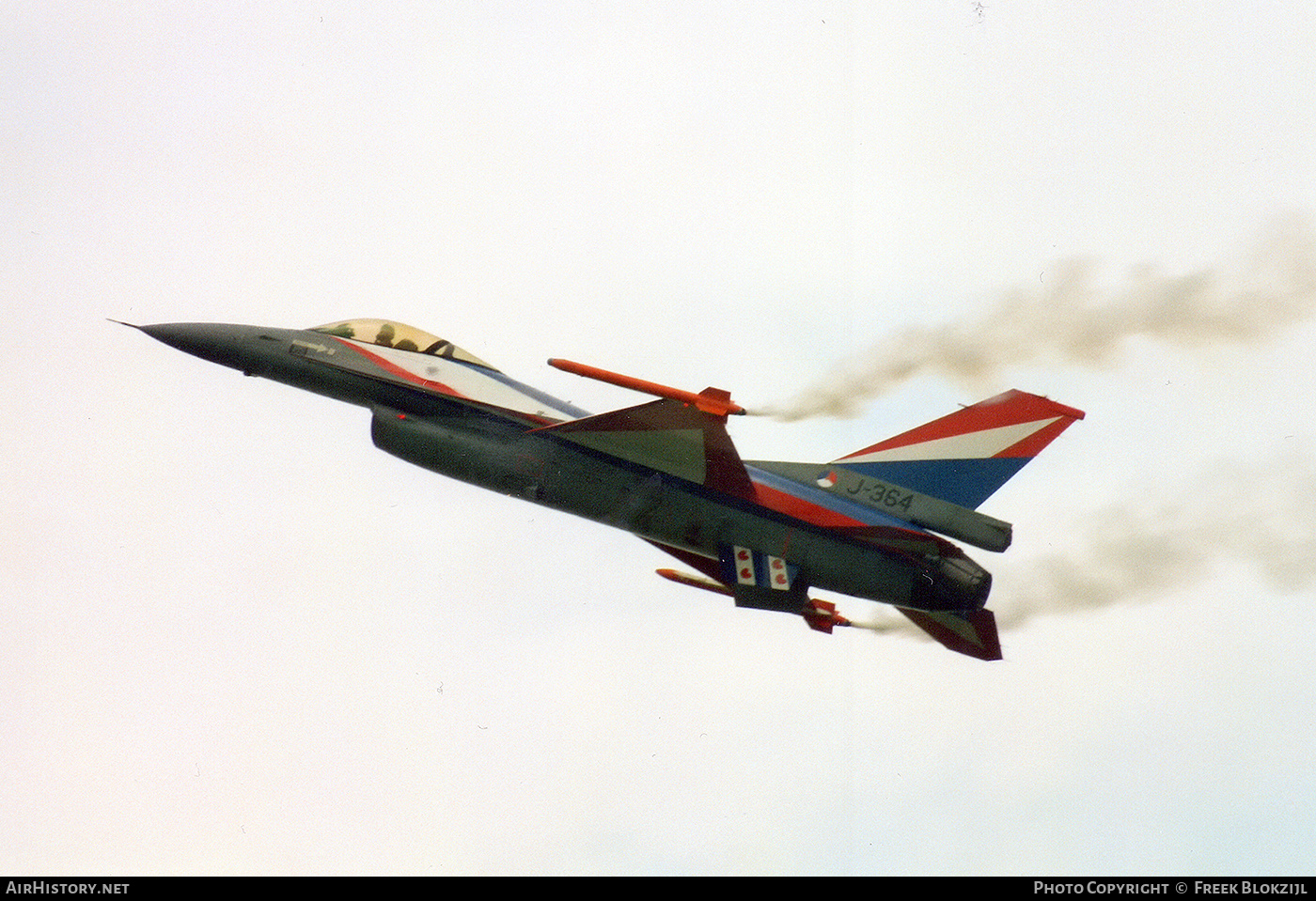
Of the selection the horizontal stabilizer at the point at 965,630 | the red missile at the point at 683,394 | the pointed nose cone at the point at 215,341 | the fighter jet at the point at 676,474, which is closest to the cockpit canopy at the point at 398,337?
the fighter jet at the point at 676,474

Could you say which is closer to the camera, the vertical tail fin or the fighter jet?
the fighter jet

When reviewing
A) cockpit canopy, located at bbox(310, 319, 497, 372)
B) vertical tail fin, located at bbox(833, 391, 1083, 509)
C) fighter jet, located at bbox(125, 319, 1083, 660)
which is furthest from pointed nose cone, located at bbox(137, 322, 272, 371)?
vertical tail fin, located at bbox(833, 391, 1083, 509)

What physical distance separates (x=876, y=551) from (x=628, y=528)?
329 cm

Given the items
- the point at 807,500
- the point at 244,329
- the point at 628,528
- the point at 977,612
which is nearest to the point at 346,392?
→ the point at 244,329

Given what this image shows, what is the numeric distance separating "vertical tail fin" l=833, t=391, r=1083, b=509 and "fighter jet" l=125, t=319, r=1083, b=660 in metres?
0.03

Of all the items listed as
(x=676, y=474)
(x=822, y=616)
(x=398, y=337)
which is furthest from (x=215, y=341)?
(x=822, y=616)

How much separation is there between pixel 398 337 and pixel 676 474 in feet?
14.1

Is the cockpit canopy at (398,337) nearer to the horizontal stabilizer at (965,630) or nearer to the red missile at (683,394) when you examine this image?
the red missile at (683,394)

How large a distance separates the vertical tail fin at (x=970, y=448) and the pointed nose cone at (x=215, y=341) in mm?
8122

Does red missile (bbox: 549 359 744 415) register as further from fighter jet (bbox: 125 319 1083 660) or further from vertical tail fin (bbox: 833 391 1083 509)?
vertical tail fin (bbox: 833 391 1083 509)

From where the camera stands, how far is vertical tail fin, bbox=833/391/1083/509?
2000 cm

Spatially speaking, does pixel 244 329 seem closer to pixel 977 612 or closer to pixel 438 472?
pixel 438 472

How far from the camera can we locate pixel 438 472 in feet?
62.2

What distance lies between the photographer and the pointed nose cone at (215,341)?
64.3 feet
